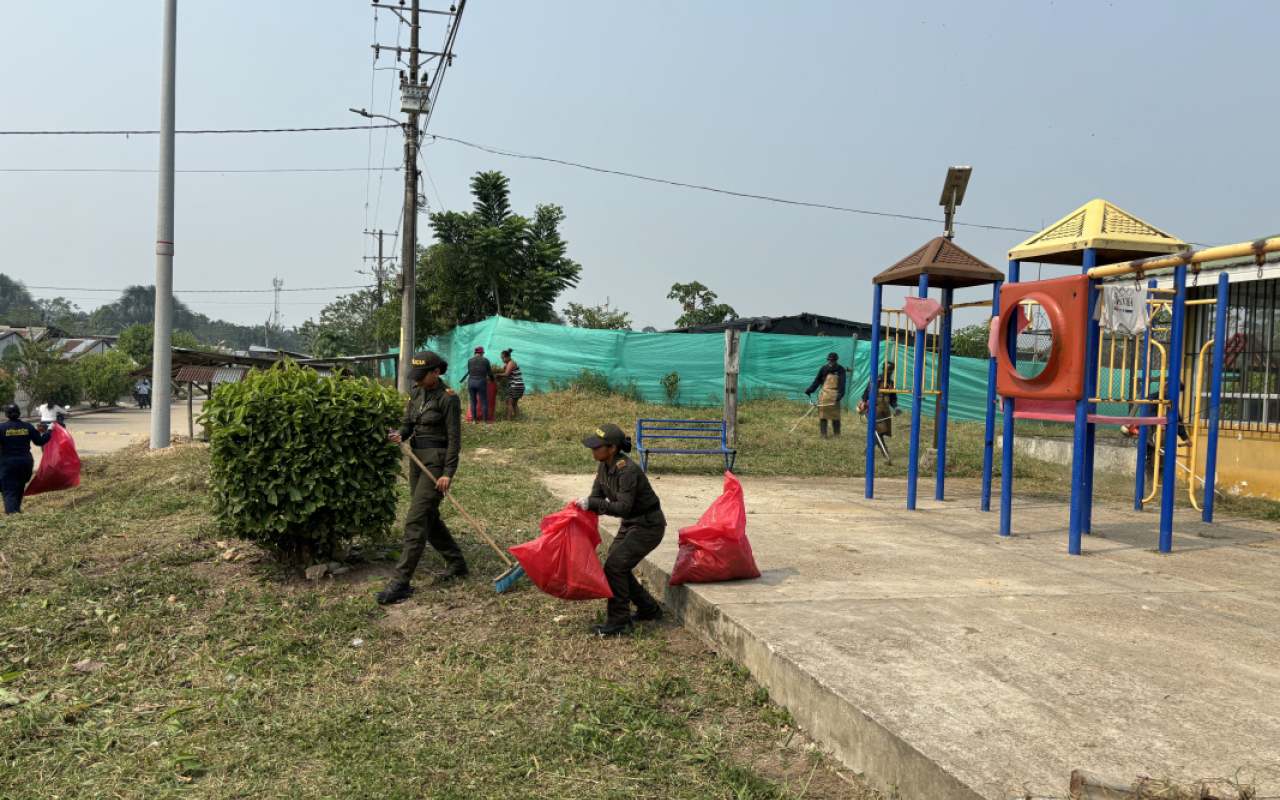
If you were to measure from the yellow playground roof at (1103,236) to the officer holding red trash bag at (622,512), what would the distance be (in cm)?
512

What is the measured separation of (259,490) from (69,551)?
2231 millimetres

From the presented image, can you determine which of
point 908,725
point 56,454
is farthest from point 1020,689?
point 56,454

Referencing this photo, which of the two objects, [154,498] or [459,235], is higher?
[459,235]

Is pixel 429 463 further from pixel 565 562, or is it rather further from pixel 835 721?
pixel 835 721

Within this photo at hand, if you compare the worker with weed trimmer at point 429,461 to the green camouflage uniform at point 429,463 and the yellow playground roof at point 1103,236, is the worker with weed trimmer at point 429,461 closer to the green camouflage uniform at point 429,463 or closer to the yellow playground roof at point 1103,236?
the green camouflage uniform at point 429,463

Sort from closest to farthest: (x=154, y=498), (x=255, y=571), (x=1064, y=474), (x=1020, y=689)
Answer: (x=1020, y=689)
(x=255, y=571)
(x=154, y=498)
(x=1064, y=474)

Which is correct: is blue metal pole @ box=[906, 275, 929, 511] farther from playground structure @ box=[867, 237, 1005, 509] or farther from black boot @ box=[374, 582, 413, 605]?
black boot @ box=[374, 582, 413, 605]

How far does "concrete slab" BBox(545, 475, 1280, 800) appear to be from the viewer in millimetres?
2893

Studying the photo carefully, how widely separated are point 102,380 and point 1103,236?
3606 cm

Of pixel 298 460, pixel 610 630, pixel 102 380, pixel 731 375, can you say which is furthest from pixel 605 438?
pixel 102 380

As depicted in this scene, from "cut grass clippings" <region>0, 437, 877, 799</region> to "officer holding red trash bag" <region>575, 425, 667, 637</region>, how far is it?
203 mm

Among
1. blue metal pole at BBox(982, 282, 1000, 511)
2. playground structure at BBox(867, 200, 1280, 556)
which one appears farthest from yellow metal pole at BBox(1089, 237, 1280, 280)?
blue metal pole at BBox(982, 282, 1000, 511)

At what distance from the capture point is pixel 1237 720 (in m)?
3.16

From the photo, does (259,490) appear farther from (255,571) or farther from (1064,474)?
(1064,474)
